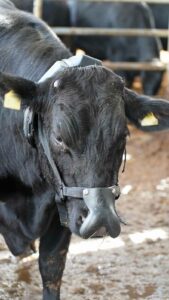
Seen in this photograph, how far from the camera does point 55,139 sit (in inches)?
102

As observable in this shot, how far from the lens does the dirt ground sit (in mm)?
3656

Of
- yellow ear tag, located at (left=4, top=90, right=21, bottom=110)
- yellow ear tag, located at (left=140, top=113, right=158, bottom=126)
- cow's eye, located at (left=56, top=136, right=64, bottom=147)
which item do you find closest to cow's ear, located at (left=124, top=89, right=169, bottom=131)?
yellow ear tag, located at (left=140, top=113, right=158, bottom=126)

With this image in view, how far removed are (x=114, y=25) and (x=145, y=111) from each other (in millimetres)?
5685

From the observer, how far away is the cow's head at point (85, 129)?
8.18 ft

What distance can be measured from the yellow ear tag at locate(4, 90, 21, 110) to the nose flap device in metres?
0.51

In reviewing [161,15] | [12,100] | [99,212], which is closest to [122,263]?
[99,212]

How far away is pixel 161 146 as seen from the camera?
20.7ft

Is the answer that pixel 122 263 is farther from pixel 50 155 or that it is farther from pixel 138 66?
pixel 138 66

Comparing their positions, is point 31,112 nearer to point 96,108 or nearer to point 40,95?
point 40,95

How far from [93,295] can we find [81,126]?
1512 mm

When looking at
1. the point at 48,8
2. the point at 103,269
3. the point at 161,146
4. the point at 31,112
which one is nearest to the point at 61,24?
the point at 48,8

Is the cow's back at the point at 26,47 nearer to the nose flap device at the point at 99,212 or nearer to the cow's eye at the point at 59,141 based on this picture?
the cow's eye at the point at 59,141

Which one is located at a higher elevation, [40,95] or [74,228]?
[40,95]

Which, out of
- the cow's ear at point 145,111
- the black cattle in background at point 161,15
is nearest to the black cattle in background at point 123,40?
the black cattle in background at point 161,15
